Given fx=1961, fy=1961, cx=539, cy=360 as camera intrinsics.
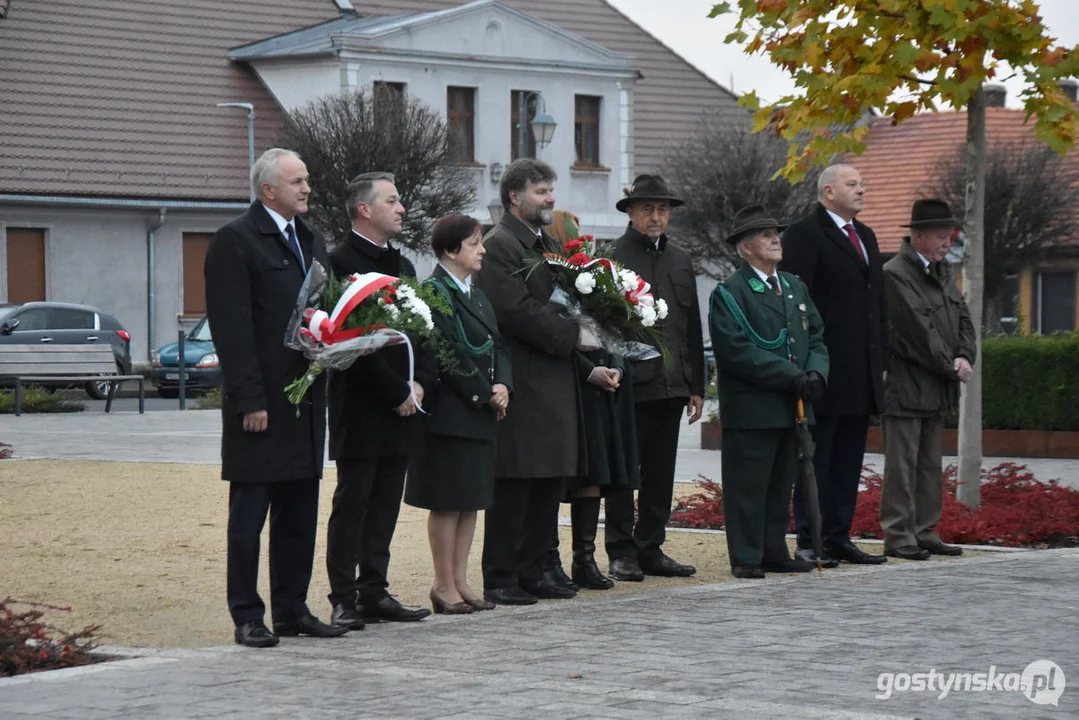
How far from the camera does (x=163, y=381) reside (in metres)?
36.9

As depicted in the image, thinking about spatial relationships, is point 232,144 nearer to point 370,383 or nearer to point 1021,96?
point 1021,96

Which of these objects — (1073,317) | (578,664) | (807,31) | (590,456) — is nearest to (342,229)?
(1073,317)

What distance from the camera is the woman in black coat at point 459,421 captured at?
916 centimetres

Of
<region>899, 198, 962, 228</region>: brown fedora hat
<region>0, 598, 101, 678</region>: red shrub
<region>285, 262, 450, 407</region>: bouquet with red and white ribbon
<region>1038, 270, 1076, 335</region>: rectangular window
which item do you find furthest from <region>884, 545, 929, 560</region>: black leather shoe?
<region>1038, 270, 1076, 335</region>: rectangular window

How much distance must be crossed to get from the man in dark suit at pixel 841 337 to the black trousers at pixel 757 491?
1.43ft

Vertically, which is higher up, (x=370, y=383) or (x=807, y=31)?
(x=807, y=31)

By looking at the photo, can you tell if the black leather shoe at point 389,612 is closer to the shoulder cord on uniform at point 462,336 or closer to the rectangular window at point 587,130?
the shoulder cord on uniform at point 462,336

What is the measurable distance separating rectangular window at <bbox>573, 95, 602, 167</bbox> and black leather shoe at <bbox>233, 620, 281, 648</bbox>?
40.4 m

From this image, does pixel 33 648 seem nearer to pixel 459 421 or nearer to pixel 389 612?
pixel 389 612

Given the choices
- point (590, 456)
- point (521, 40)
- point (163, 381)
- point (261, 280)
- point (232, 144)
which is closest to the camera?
point (261, 280)

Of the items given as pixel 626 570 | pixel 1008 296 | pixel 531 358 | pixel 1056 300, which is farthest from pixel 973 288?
pixel 1008 296

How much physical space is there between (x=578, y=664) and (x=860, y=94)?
21.6ft

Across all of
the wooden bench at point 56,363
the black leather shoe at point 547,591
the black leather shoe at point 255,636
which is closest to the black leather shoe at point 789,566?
the black leather shoe at point 547,591

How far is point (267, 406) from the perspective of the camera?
8.26 m
